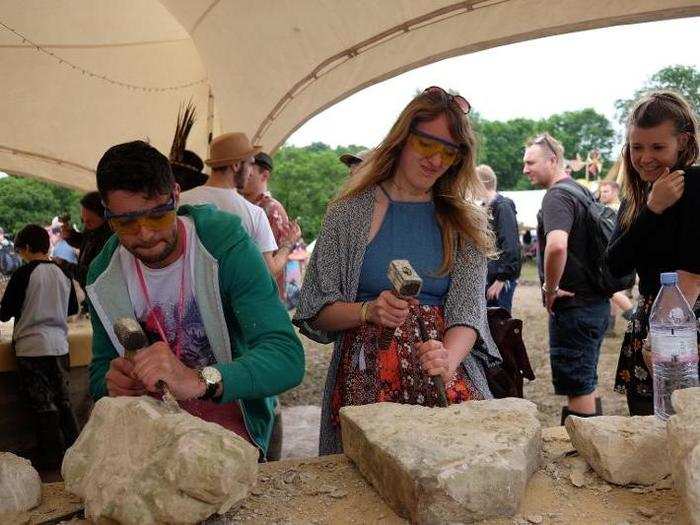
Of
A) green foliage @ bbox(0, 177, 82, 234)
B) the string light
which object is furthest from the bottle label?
green foliage @ bbox(0, 177, 82, 234)

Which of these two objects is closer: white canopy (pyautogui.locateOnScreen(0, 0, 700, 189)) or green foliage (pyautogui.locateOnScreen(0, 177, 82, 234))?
white canopy (pyautogui.locateOnScreen(0, 0, 700, 189))

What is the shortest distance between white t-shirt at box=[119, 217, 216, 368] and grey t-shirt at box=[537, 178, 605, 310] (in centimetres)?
222

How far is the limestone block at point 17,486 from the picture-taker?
1392 mm

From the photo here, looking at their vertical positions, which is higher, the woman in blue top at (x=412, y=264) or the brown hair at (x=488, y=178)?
the brown hair at (x=488, y=178)

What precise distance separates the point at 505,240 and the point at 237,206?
1.90 metres

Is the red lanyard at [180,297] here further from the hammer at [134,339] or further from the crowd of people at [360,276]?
the hammer at [134,339]

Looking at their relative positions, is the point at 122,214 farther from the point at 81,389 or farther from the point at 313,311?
the point at 81,389

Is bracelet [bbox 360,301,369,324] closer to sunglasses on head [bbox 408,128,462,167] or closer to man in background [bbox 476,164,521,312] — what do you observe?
sunglasses on head [bbox 408,128,462,167]

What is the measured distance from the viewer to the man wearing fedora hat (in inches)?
132

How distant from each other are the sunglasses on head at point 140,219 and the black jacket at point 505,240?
10.2 feet

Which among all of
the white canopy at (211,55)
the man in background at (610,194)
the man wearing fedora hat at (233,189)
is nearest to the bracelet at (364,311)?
the man wearing fedora hat at (233,189)

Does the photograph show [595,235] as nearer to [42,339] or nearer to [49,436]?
[42,339]

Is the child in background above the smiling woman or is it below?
below

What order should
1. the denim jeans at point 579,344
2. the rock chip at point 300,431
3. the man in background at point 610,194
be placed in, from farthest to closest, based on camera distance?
the man in background at point 610,194 < the rock chip at point 300,431 < the denim jeans at point 579,344
